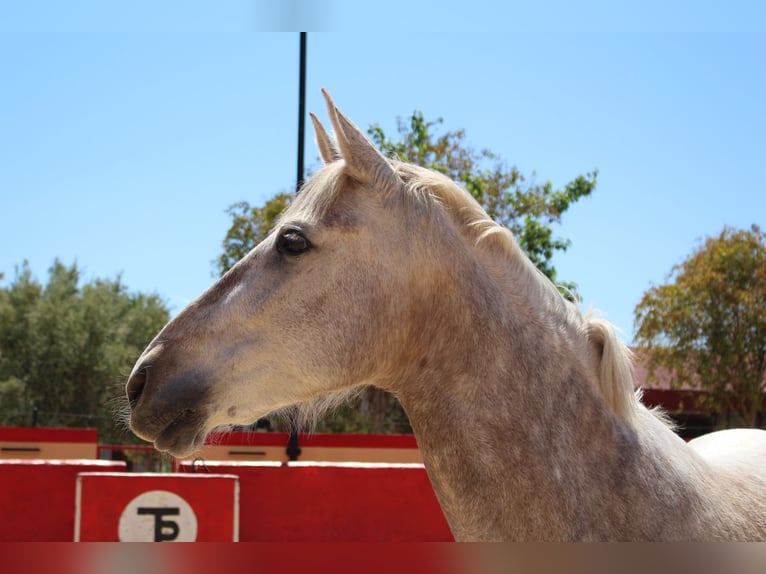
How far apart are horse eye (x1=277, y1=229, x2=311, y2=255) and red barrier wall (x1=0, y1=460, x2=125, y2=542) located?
6.13 metres

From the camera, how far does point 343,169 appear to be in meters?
2.12

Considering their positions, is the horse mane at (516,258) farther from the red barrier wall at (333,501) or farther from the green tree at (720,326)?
the green tree at (720,326)

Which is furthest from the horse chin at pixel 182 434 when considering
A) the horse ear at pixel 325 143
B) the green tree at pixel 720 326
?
the green tree at pixel 720 326

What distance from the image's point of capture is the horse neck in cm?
191

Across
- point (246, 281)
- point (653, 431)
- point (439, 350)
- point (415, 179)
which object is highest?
point (415, 179)

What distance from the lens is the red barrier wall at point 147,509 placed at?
19.9 feet

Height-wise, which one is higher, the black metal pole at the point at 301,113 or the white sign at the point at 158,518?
the black metal pole at the point at 301,113

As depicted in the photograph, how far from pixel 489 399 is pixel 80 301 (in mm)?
34070

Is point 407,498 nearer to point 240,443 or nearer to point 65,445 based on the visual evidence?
point 240,443

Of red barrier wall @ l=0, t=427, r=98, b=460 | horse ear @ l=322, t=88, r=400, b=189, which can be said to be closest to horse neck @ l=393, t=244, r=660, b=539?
horse ear @ l=322, t=88, r=400, b=189

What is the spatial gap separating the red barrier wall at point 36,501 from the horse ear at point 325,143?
5985mm

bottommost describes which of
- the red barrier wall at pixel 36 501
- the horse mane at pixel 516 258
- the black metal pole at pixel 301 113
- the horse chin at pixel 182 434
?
the red barrier wall at pixel 36 501

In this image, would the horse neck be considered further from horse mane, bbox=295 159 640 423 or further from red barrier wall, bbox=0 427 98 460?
red barrier wall, bbox=0 427 98 460

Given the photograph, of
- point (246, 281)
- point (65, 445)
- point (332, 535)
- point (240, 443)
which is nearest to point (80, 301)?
point (65, 445)
